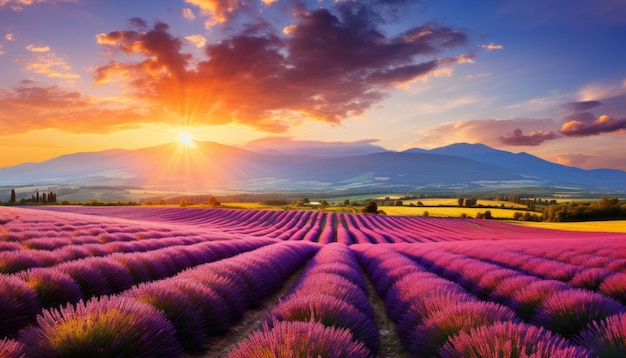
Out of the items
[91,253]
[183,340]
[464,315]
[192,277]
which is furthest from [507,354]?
[91,253]

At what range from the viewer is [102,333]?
2.55 metres

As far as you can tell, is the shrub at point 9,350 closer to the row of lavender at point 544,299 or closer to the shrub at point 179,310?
the shrub at point 179,310

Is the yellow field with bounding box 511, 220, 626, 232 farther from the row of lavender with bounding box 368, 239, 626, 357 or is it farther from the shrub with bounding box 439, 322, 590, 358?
the shrub with bounding box 439, 322, 590, 358

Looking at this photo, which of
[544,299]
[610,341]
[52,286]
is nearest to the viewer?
[610,341]

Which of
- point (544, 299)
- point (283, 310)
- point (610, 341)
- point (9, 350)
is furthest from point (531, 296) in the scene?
point (9, 350)

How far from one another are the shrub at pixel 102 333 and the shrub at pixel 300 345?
93cm

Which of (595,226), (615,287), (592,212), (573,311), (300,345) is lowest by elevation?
(595,226)

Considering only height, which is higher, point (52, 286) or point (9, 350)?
point (9, 350)

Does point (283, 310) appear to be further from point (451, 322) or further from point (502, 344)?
point (502, 344)

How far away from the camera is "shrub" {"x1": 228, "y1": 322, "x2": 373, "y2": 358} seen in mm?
2111

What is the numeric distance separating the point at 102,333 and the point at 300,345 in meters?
1.48

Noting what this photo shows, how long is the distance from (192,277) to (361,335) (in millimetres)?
3017

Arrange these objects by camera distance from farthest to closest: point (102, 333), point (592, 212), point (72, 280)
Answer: point (592, 212) → point (72, 280) → point (102, 333)

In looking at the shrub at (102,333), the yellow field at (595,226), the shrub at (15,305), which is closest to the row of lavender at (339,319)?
the shrub at (102,333)
